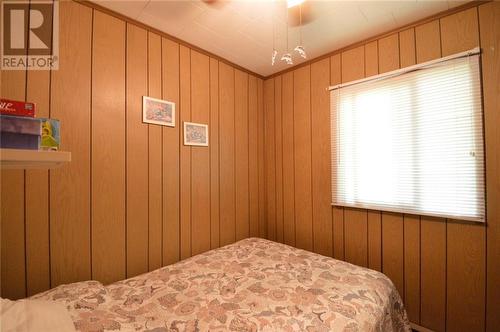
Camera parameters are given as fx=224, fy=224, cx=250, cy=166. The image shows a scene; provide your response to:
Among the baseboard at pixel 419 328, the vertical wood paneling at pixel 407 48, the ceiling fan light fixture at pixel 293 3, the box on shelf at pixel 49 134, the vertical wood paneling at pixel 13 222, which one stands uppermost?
the ceiling fan light fixture at pixel 293 3

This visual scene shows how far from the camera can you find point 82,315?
0.98 meters

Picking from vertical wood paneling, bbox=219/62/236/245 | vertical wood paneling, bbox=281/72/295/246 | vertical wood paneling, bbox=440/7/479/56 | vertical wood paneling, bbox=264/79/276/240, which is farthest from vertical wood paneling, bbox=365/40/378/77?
vertical wood paneling, bbox=219/62/236/245

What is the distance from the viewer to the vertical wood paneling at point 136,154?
5.57ft

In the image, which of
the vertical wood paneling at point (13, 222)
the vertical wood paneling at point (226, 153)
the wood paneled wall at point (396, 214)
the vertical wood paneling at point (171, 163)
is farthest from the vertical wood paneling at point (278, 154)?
the vertical wood paneling at point (13, 222)

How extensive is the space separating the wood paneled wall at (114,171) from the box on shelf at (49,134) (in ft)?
2.20

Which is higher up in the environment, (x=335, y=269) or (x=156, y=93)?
(x=156, y=93)

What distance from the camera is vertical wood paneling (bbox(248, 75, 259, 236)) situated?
265 centimetres

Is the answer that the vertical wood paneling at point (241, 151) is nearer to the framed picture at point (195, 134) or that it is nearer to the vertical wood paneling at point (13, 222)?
the framed picture at point (195, 134)

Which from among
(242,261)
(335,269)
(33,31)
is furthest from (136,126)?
(335,269)

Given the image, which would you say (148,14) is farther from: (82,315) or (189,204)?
(82,315)

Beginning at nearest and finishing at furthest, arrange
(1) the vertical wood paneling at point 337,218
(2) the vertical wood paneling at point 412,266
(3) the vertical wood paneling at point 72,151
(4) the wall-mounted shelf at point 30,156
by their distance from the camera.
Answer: (4) the wall-mounted shelf at point 30,156 < (3) the vertical wood paneling at point 72,151 < (2) the vertical wood paneling at point 412,266 < (1) the vertical wood paneling at point 337,218

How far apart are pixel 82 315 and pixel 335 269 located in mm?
1471

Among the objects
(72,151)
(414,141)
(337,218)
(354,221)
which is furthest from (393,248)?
(72,151)

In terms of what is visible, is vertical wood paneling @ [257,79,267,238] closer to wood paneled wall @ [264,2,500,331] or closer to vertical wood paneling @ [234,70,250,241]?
wood paneled wall @ [264,2,500,331]
